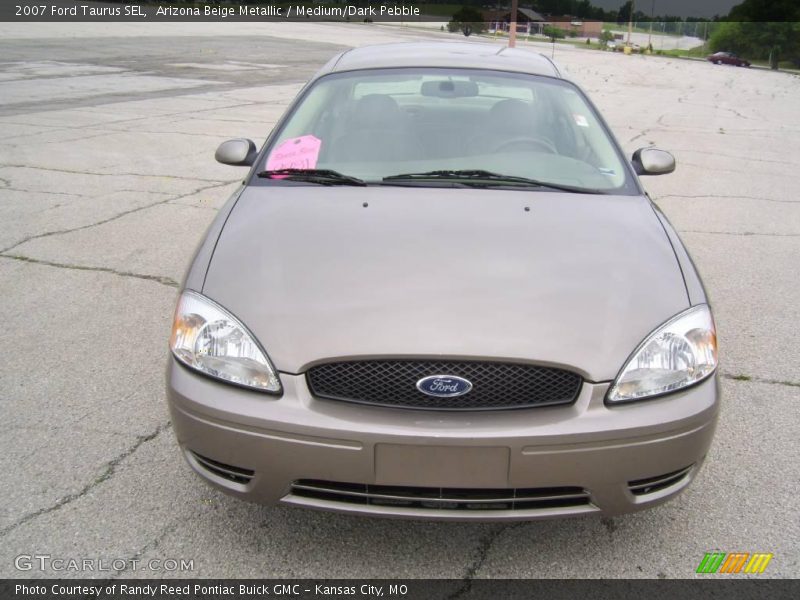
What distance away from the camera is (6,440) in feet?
9.71

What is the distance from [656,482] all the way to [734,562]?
494 millimetres

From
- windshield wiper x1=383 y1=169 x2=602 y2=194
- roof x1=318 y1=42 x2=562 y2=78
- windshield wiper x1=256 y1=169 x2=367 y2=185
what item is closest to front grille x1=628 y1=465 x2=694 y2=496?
windshield wiper x1=383 y1=169 x2=602 y2=194

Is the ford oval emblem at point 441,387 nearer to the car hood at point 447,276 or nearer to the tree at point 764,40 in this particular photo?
the car hood at point 447,276

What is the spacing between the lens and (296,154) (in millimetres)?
3232

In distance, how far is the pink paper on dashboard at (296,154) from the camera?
317 centimetres

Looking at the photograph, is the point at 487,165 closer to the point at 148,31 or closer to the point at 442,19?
the point at 148,31

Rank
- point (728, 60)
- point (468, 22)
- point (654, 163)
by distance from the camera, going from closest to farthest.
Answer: point (654, 163), point (728, 60), point (468, 22)

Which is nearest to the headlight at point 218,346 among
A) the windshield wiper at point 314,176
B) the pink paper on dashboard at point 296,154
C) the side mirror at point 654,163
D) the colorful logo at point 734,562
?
the windshield wiper at point 314,176

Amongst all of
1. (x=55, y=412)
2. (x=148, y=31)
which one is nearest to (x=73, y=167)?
(x=55, y=412)

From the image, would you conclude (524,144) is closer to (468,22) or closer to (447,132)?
(447,132)

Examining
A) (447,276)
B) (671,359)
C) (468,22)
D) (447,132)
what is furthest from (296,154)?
(468,22)

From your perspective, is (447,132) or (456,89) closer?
(447,132)

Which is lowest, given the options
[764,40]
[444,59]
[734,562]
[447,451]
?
[734,562]

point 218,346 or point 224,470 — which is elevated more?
point 218,346
